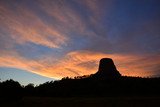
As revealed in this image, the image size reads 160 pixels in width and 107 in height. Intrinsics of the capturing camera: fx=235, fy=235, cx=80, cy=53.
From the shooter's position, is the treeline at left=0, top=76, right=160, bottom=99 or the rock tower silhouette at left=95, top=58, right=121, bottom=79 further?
the rock tower silhouette at left=95, top=58, right=121, bottom=79

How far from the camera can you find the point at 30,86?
83625mm

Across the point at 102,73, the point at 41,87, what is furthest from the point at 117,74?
the point at 41,87

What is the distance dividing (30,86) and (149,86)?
40683 mm

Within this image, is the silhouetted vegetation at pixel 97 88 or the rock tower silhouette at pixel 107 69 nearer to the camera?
the silhouetted vegetation at pixel 97 88

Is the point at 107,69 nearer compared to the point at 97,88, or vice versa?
the point at 97,88

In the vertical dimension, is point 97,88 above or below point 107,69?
below

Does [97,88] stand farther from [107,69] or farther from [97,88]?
[107,69]

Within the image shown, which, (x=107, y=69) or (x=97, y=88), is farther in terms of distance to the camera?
(x=107, y=69)

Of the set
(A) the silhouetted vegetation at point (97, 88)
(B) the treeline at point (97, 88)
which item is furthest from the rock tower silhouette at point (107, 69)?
(B) the treeline at point (97, 88)

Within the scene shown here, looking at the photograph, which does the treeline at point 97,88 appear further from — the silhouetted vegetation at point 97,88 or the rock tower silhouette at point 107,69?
the rock tower silhouette at point 107,69

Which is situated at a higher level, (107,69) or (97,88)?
(107,69)

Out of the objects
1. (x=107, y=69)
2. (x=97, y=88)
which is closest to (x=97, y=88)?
(x=97, y=88)

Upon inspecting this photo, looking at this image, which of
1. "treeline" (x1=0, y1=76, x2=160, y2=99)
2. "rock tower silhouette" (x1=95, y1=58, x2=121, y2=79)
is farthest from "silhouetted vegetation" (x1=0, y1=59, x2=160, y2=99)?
"rock tower silhouette" (x1=95, y1=58, x2=121, y2=79)

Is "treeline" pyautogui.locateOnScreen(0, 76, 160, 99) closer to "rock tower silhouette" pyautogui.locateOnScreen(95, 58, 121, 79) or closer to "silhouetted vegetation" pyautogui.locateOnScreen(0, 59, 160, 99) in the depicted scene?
"silhouetted vegetation" pyautogui.locateOnScreen(0, 59, 160, 99)
